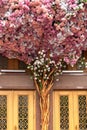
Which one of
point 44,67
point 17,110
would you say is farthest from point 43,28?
point 17,110

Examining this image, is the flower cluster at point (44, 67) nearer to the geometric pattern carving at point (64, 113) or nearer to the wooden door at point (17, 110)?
the wooden door at point (17, 110)

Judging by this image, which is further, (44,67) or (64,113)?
(64,113)

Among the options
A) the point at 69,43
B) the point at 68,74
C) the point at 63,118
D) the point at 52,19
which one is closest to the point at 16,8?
the point at 52,19

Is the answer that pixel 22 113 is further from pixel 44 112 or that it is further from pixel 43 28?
pixel 43 28

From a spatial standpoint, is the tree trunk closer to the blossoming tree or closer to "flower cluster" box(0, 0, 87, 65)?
the blossoming tree

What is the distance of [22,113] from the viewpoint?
33.4 feet

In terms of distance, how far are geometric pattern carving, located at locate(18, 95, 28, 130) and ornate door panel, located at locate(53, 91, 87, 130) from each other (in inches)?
24.9

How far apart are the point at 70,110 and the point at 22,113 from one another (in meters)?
1.09

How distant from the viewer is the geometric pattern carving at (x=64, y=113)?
10.2m

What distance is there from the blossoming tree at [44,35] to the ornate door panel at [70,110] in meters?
0.30

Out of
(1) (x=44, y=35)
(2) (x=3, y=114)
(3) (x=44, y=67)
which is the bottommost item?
(2) (x=3, y=114)

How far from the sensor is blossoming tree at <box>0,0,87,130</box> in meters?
9.39

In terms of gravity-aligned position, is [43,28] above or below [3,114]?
above

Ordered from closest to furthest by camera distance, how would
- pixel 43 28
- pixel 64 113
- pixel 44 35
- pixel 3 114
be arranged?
pixel 43 28
pixel 44 35
pixel 3 114
pixel 64 113
